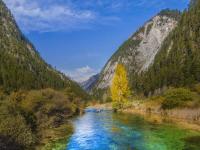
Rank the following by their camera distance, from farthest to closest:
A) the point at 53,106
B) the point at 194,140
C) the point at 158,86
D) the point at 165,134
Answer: the point at 158,86
the point at 53,106
the point at 165,134
the point at 194,140

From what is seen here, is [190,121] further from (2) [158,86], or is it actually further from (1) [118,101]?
(2) [158,86]

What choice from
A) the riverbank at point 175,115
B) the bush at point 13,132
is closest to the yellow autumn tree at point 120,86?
the riverbank at point 175,115

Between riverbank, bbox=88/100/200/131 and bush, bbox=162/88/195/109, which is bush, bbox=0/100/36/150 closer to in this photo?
riverbank, bbox=88/100/200/131

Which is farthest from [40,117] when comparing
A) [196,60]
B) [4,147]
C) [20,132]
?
[196,60]

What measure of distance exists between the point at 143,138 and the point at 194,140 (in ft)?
26.2

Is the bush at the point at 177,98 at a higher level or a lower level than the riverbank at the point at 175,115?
higher

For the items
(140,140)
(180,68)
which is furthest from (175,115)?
(180,68)

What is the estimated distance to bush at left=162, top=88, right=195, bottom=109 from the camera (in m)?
100

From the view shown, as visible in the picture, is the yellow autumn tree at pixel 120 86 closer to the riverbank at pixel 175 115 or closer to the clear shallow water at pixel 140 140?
the riverbank at pixel 175 115

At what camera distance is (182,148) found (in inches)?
1886

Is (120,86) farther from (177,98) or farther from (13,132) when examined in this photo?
(13,132)

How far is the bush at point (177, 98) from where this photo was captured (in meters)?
100

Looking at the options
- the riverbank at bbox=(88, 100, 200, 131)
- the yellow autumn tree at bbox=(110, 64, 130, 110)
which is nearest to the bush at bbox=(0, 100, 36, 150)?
the riverbank at bbox=(88, 100, 200, 131)

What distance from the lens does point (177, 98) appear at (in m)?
102
